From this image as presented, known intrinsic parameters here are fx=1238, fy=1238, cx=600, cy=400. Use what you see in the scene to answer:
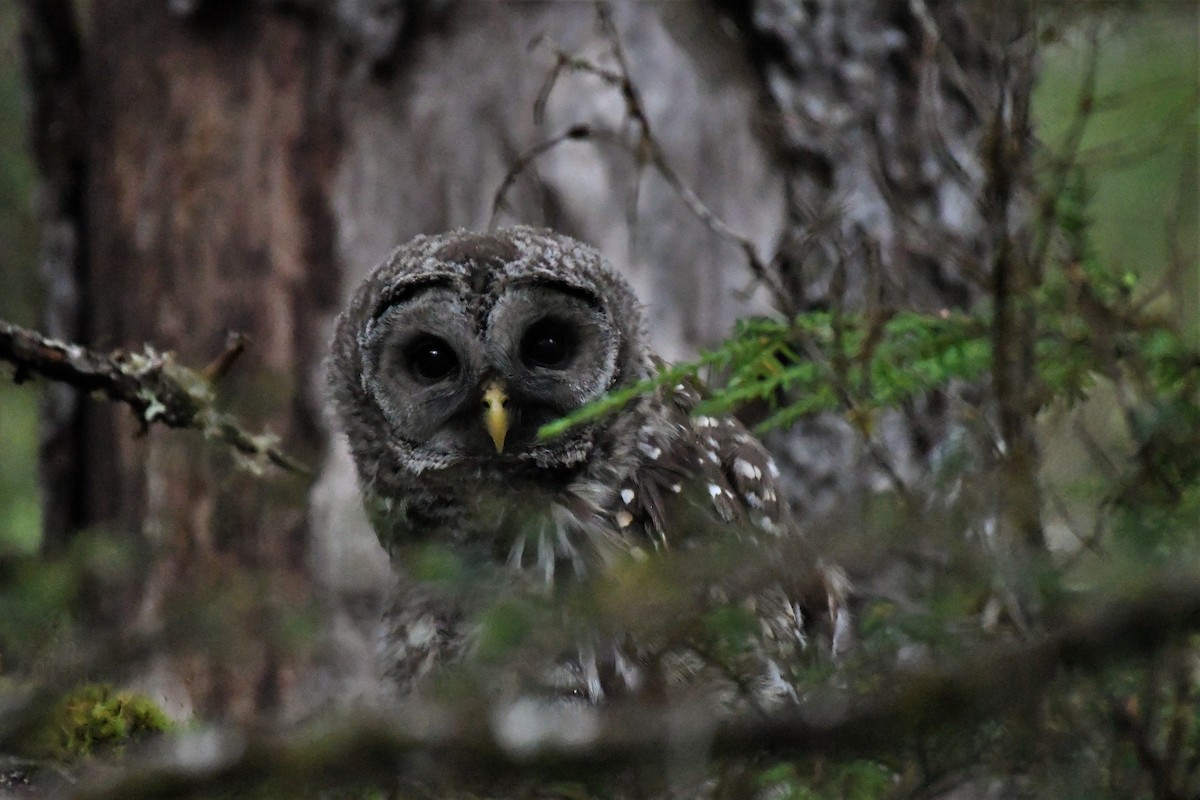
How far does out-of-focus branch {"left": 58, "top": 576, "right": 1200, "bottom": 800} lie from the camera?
1302mm

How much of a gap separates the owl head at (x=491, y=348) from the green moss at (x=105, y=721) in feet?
3.10

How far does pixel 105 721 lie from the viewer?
7.90 feet

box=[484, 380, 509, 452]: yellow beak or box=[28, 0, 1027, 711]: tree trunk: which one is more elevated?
box=[28, 0, 1027, 711]: tree trunk

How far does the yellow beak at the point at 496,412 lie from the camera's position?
2.97m

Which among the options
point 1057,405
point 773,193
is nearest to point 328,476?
point 773,193

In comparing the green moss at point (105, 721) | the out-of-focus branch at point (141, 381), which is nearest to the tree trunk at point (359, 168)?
the out-of-focus branch at point (141, 381)

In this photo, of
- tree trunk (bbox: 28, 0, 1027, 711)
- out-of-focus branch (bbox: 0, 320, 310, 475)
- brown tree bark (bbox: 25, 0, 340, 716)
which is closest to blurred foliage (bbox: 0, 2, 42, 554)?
brown tree bark (bbox: 25, 0, 340, 716)

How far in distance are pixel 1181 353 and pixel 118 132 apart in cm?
379

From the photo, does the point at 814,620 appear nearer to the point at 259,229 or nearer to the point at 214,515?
the point at 214,515

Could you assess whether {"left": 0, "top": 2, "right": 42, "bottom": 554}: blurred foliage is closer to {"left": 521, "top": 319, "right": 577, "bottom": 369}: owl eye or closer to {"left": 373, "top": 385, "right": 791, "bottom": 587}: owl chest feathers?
{"left": 373, "top": 385, "right": 791, "bottom": 587}: owl chest feathers

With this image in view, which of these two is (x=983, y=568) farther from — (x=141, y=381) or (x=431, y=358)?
(x=141, y=381)

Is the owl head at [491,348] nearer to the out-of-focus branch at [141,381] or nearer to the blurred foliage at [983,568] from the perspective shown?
the out-of-focus branch at [141,381]

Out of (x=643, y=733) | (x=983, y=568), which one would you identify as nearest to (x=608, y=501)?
(x=983, y=568)

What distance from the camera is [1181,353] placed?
2158 millimetres
